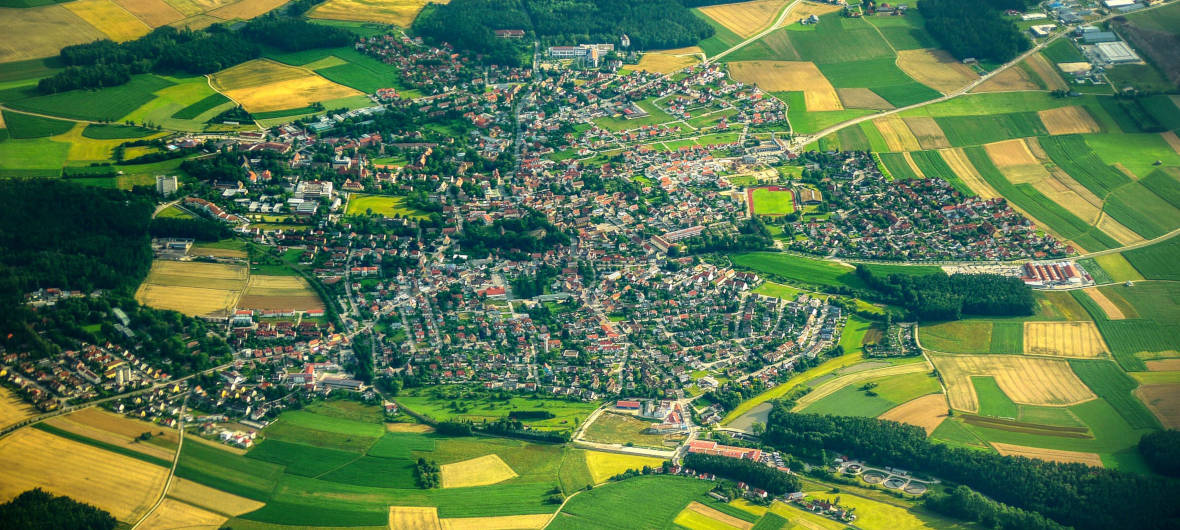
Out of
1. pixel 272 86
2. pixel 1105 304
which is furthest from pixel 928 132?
pixel 272 86

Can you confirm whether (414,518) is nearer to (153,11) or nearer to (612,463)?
(612,463)

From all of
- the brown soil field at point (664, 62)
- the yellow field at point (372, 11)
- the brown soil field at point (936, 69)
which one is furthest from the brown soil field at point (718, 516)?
the yellow field at point (372, 11)

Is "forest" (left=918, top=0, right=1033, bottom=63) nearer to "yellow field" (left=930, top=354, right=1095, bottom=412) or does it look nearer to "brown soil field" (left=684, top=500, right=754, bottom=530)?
"yellow field" (left=930, top=354, right=1095, bottom=412)

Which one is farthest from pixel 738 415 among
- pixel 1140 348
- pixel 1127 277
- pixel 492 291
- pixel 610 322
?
pixel 1127 277

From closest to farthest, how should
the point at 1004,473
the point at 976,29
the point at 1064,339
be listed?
the point at 1004,473
the point at 1064,339
the point at 976,29

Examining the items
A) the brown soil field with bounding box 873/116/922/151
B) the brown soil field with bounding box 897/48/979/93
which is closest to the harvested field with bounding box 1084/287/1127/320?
the brown soil field with bounding box 873/116/922/151

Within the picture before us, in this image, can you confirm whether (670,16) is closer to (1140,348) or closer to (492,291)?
(492,291)
